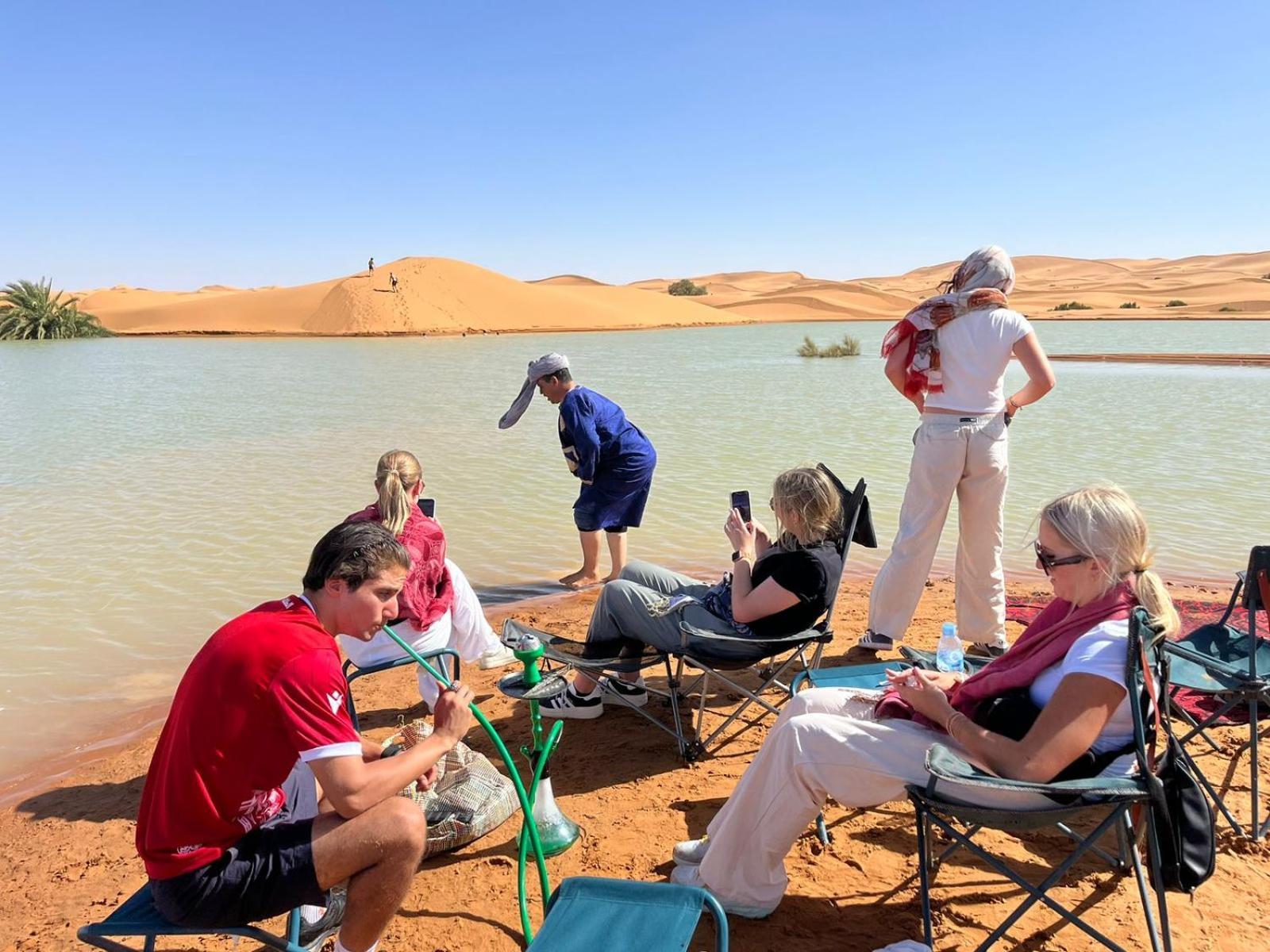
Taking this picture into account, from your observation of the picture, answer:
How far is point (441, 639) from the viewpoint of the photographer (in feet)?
12.7

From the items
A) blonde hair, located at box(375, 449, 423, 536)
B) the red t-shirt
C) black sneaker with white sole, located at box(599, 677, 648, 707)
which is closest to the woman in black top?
black sneaker with white sole, located at box(599, 677, 648, 707)

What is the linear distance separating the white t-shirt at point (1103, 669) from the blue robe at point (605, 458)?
376 centimetres

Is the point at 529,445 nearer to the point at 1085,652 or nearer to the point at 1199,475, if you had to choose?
the point at 1199,475

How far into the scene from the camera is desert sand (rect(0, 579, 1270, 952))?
2486mm

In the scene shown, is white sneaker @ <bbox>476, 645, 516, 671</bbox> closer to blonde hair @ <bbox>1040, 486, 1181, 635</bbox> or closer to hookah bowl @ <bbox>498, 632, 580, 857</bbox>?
hookah bowl @ <bbox>498, 632, 580, 857</bbox>

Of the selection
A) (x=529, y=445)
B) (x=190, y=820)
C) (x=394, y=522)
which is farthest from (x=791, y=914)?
(x=529, y=445)

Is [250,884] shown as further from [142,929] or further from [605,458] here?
[605,458]

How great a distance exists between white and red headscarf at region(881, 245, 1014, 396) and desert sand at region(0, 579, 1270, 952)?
1833 mm

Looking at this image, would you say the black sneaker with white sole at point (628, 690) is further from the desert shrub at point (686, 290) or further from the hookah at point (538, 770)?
the desert shrub at point (686, 290)

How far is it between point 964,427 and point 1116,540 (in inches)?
79.1

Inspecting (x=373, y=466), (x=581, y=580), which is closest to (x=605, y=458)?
(x=581, y=580)

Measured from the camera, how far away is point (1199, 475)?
29.9 ft

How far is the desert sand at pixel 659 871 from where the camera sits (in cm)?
249

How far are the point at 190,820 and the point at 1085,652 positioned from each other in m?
2.09
